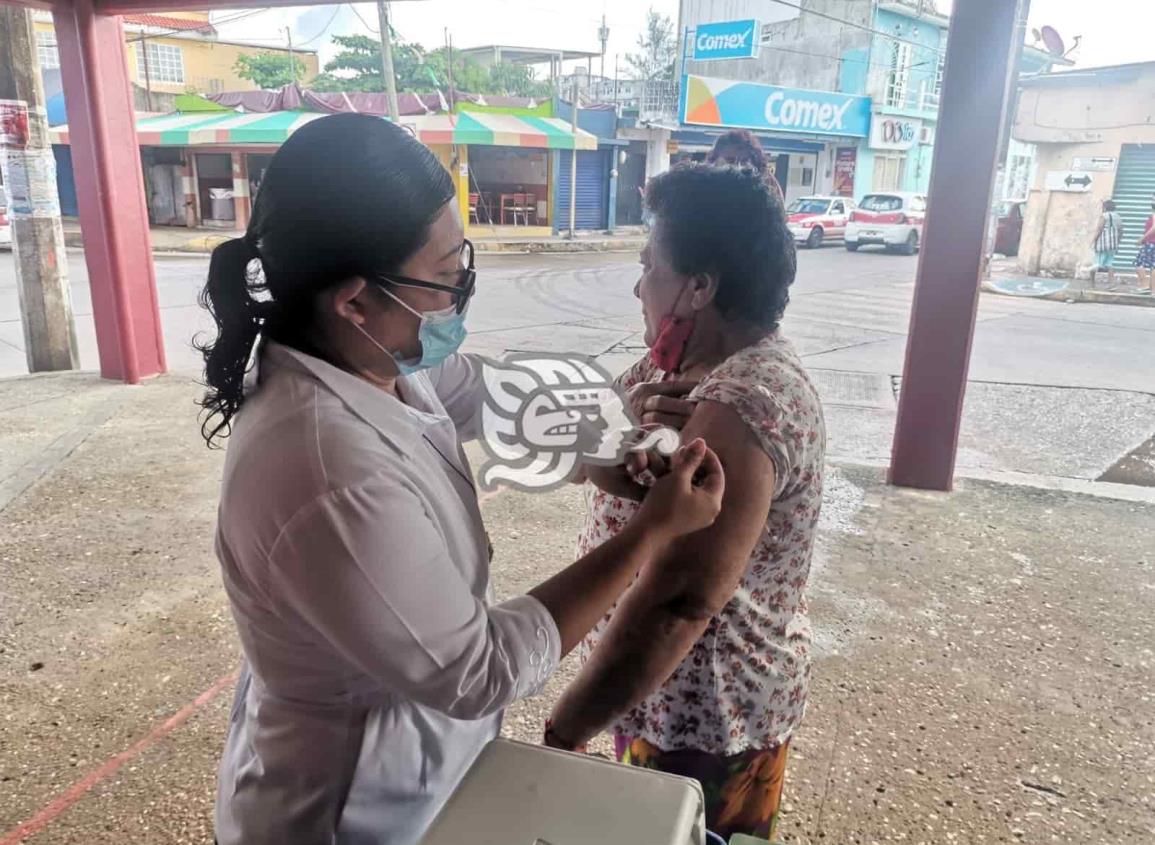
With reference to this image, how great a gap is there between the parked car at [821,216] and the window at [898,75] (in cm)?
687

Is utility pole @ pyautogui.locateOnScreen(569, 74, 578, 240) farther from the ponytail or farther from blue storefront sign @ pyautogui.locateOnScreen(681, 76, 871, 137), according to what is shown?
the ponytail

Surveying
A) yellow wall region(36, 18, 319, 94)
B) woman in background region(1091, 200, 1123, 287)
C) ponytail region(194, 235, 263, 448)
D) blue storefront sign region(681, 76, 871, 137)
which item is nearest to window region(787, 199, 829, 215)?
blue storefront sign region(681, 76, 871, 137)

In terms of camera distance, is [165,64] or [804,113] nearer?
[804,113]

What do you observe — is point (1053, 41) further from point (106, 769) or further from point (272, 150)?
point (106, 769)

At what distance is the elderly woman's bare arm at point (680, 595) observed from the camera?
1191 millimetres

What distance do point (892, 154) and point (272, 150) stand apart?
55.9 feet

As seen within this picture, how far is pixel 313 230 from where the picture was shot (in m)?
1.00

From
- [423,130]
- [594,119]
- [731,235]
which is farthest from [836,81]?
[731,235]

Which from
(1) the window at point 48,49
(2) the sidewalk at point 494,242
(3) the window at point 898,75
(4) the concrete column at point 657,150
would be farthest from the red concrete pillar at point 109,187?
(3) the window at point 898,75

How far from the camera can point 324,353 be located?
1.08 metres

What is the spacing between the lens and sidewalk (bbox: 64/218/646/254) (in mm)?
17281

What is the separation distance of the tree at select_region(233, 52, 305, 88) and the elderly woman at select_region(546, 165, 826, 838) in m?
27.7

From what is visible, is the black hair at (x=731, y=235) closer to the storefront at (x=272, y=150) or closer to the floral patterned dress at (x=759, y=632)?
the floral patterned dress at (x=759, y=632)

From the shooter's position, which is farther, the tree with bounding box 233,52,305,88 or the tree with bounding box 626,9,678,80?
the tree with bounding box 626,9,678,80
